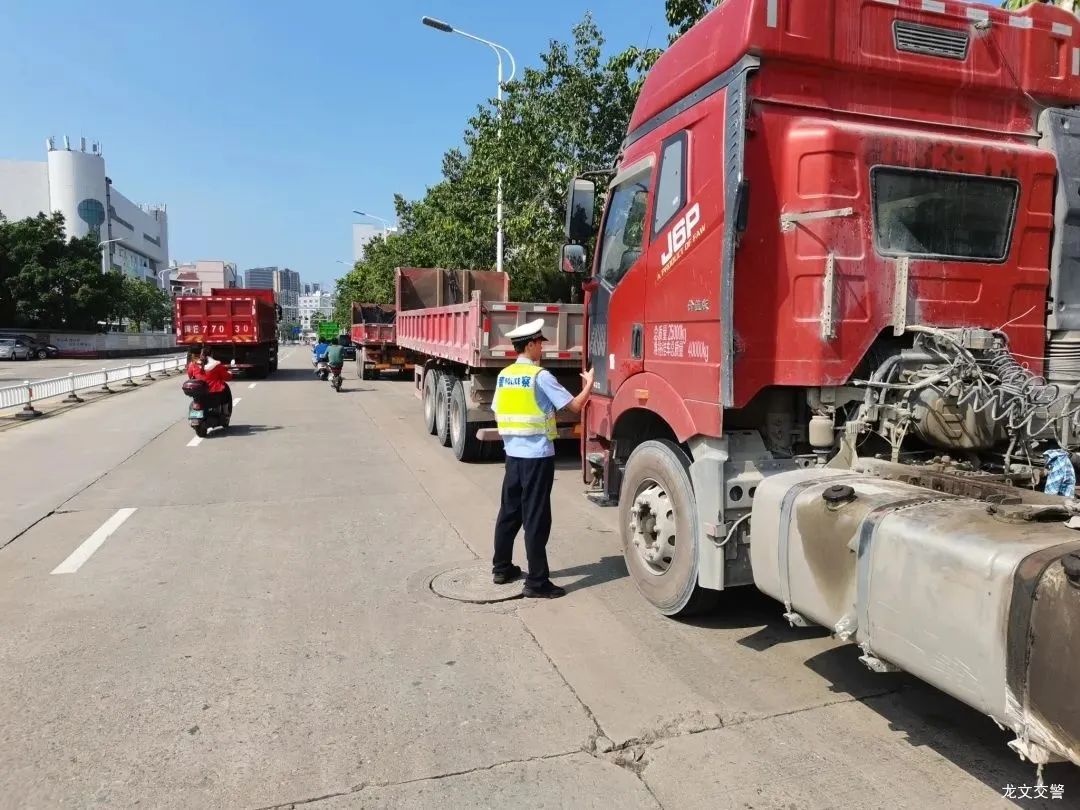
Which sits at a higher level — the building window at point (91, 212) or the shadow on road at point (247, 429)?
the building window at point (91, 212)

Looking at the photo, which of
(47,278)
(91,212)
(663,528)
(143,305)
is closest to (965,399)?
(663,528)

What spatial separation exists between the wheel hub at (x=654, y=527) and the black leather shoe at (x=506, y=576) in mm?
967

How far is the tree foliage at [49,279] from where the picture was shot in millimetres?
43625

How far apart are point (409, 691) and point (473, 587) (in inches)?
58.3

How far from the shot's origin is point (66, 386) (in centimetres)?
1814

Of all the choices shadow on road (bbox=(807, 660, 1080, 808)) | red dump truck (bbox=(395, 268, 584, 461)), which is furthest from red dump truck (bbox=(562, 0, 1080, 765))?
red dump truck (bbox=(395, 268, 584, 461))

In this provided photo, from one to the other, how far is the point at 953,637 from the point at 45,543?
656cm

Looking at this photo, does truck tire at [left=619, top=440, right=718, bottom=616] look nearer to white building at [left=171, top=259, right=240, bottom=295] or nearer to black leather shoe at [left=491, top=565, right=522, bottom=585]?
black leather shoe at [left=491, top=565, right=522, bottom=585]

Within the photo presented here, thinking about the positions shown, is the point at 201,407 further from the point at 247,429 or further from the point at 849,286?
the point at 849,286

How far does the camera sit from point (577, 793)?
2816mm

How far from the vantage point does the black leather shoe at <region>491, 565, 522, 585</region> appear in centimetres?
512

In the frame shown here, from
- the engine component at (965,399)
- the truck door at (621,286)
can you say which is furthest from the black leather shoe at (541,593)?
the engine component at (965,399)

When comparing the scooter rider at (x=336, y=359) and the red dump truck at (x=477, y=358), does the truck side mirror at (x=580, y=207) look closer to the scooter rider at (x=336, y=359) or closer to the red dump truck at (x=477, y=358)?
the red dump truck at (x=477, y=358)

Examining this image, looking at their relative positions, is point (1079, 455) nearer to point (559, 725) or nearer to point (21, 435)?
point (559, 725)
